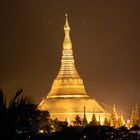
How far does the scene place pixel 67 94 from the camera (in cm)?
8112

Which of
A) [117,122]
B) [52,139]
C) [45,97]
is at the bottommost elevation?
[52,139]

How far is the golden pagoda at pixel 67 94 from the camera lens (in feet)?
259

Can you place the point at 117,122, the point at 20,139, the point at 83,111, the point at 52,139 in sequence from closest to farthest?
the point at 20,139 < the point at 52,139 < the point at 117,122 < the point at 83,111

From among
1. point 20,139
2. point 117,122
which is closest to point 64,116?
point 117,122

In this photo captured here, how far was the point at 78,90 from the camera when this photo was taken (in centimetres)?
8019

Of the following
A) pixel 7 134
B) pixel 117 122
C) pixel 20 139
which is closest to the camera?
pixel 7 134

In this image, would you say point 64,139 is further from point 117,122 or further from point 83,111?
point 83,111

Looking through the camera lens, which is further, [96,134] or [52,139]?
[96,134]

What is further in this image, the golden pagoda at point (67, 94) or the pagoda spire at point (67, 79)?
the pagoda spire at point (67, 79)

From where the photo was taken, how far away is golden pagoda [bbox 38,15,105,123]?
78812 mm

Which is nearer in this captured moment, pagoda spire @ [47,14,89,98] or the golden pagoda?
the golden pagoda

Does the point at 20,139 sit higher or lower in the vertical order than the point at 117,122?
lower

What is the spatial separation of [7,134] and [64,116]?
64.3m

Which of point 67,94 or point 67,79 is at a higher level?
point 67,79
